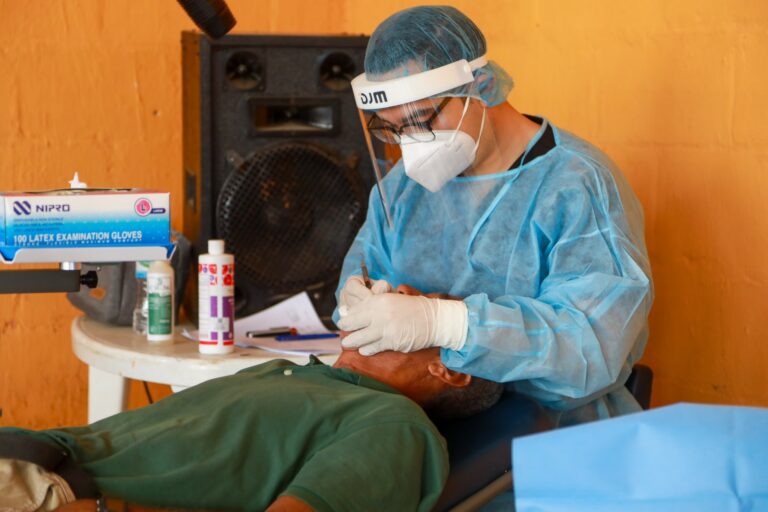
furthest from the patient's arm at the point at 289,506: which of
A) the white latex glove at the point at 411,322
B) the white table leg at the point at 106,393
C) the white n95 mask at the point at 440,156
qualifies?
the white table leg at the point at 106,393

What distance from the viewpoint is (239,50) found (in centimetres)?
209

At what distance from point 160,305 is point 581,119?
96 centimetres

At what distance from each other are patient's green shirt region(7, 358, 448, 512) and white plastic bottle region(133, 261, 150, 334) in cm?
59

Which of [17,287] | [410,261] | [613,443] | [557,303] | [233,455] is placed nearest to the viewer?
[613,443]

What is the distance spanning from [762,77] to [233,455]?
1105mm

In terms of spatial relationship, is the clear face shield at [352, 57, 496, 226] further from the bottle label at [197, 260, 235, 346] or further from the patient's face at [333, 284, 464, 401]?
the bottle label at [197, 260, 235, 346]

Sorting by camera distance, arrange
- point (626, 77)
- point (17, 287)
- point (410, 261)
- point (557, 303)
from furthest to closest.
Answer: point (626, 77) → point (410, 261) → point (557, 303) → point (17, 287)

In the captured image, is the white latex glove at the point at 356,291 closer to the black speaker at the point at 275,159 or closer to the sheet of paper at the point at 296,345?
the sheet of paper at the point at 296,345

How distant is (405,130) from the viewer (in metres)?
1.68

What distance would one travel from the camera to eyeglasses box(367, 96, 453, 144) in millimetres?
1657

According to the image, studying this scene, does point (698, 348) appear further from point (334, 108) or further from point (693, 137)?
point (334, 108)

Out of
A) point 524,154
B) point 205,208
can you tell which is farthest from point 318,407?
point 205,208

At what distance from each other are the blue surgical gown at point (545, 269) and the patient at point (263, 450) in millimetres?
207

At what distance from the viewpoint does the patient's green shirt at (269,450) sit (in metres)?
1.28
